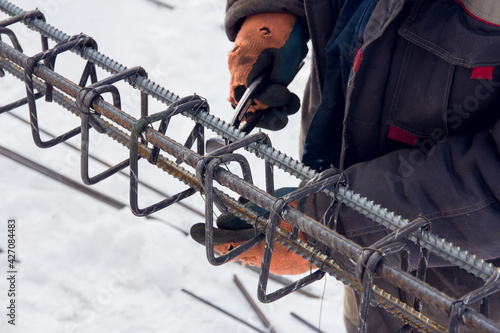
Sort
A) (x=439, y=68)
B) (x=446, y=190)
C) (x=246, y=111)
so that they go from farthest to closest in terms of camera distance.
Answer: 1. (x=246, y=111)
2. (x=439, y=68)
3. (x=446, y=190)

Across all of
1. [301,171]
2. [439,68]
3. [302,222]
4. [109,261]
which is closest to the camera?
[302,222]

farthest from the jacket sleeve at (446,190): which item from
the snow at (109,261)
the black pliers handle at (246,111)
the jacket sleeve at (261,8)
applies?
the snow at (109,261)

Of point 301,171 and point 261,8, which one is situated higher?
point 261,8

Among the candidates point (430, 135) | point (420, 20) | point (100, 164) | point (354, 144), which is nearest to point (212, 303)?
point (100, 164)

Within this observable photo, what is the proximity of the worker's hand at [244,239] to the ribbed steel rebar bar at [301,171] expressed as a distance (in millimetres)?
203

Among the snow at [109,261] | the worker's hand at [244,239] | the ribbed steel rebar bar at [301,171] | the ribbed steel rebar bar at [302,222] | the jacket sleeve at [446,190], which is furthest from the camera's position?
the snow at [109,261]

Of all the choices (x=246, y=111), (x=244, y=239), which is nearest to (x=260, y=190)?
(x=244, y=239)

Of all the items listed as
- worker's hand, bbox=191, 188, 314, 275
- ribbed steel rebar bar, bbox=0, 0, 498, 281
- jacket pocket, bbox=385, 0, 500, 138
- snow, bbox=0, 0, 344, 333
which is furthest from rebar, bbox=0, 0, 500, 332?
snow, bbox=0, 0, 344, 333

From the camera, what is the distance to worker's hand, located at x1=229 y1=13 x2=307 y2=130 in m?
1.96

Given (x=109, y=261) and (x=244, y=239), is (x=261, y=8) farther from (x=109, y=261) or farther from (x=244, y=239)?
(x=109, y=261)

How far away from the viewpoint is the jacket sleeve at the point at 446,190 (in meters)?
1.30

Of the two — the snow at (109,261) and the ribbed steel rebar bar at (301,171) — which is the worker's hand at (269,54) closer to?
the ribbed steel rebar bar at (301,171)

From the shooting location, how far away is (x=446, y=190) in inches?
52.7

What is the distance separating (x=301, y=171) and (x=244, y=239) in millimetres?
332
